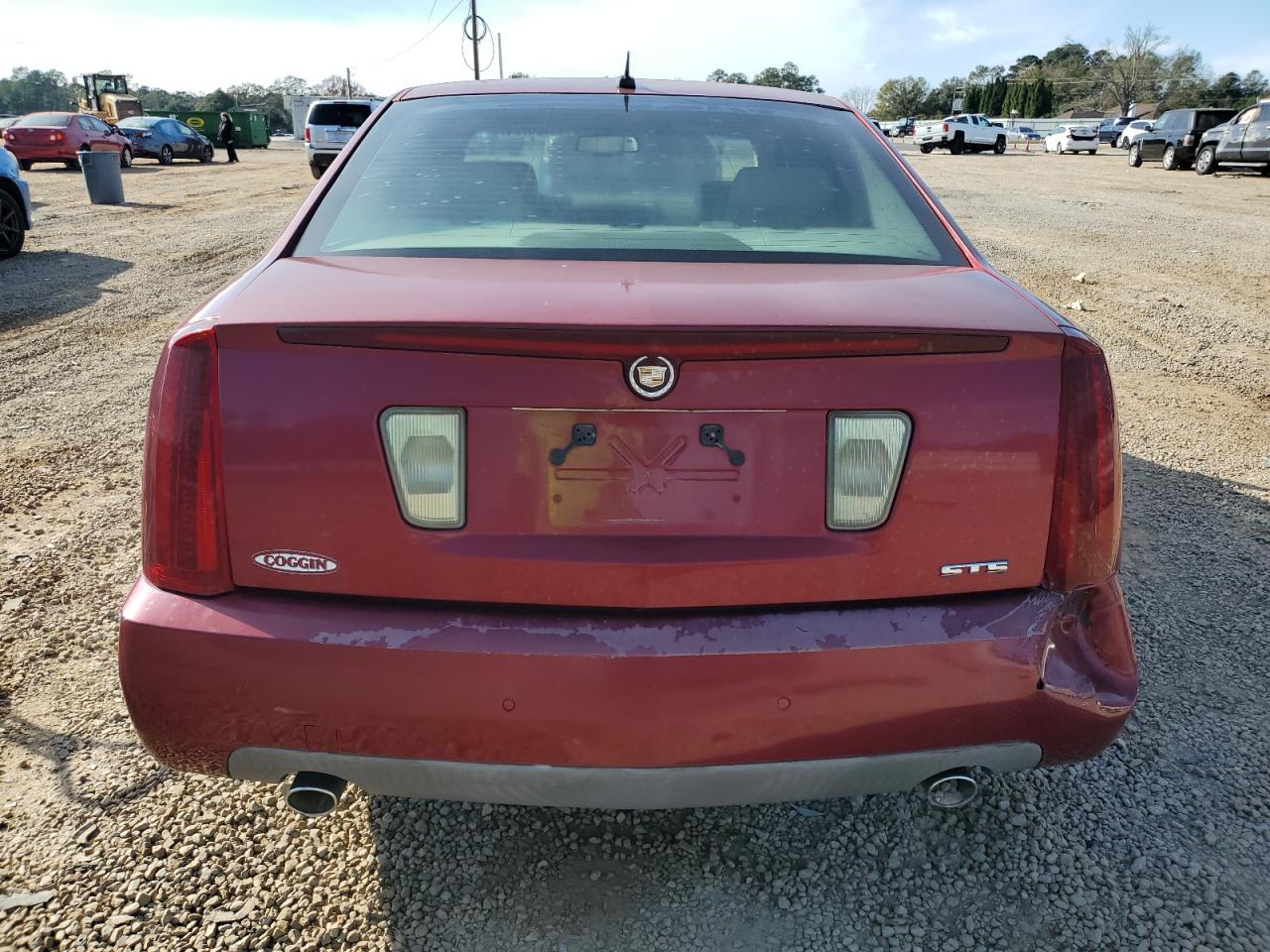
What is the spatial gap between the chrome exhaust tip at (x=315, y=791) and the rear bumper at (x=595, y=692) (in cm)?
7

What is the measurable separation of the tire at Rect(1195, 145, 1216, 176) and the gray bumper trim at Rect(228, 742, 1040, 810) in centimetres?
2931

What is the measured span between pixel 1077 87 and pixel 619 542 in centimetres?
11735

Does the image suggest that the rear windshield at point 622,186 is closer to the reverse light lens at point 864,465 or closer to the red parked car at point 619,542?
the red parked car at point 619,542

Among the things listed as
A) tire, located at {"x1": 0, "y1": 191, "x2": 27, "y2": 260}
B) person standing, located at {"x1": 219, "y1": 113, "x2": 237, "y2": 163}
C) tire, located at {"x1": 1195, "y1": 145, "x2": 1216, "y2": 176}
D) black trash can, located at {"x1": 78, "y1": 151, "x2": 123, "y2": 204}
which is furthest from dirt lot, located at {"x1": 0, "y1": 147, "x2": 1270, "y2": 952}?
person standing, located at {"x1": 219, "y1": 113, "x2": 237, "y2": 163}

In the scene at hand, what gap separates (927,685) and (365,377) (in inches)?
44.8

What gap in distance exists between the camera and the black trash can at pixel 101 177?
55.4 ft

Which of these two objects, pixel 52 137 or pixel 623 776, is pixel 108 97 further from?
pixel 623 776

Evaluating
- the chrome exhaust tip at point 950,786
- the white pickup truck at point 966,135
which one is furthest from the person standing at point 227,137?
the chrome exhaust tip at point 950,786

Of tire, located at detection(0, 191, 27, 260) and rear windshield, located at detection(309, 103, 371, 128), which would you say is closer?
tire, located at detection(0, 191, 27, 260)

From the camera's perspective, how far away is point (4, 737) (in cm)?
264

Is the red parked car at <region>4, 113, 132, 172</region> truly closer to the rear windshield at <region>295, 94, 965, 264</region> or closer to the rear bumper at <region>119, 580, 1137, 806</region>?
the rear windshield at <region>295, 94, 965, 264</region>

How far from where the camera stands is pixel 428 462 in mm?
1656

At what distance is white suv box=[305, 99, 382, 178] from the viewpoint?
78.7ft

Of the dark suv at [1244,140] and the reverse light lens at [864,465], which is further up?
the dark suv at [1244,140]
